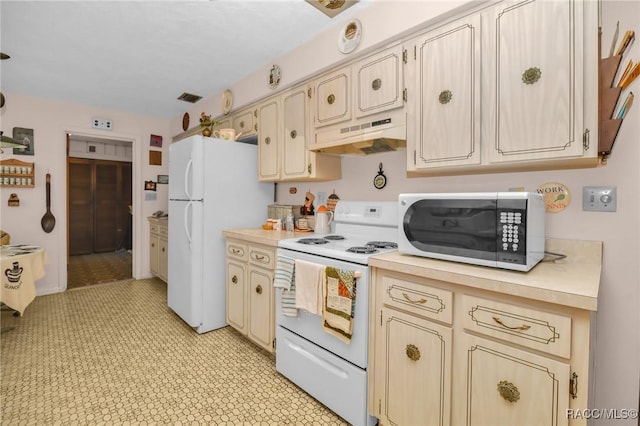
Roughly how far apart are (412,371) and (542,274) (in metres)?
0.72

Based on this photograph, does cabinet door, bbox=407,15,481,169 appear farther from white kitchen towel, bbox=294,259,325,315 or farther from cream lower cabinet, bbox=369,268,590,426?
white kitchen towel, bbox=294,259,325,315

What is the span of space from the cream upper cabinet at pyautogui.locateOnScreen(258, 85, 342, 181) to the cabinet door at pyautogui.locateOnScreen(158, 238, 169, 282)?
2083 millimetres

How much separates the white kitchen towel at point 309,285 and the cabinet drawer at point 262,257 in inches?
16.5

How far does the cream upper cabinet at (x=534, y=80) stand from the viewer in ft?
4.14

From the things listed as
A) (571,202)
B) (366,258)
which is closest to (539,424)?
(366,258)

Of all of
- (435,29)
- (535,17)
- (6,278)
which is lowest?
(6,278)

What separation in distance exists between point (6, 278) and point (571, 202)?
405cm

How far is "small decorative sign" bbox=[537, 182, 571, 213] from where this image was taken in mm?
1528

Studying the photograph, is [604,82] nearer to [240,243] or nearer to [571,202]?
[571,202]

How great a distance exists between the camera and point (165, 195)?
4.84 metres

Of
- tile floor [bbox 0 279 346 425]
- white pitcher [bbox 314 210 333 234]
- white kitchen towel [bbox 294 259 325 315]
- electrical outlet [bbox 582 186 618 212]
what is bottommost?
tile floor [bbox 0 279 346 425]

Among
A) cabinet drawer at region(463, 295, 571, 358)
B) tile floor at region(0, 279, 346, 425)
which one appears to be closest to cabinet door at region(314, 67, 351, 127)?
cabinet drawer at region(463, 295, 571, 358)

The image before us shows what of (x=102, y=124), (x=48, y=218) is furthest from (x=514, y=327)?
(x=102, y=124)

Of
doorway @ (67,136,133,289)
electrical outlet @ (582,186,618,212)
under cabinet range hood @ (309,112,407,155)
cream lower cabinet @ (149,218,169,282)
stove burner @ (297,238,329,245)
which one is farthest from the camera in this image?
doorway @ (67,136,133,289)
